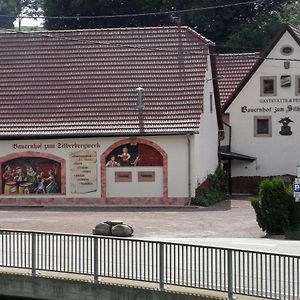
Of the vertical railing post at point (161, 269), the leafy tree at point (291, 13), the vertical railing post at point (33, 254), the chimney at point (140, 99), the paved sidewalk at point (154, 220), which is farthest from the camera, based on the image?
the leafy tree at point (291, 13)

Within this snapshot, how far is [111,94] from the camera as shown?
136 ft

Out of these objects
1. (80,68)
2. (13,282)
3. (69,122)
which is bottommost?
(13,282)

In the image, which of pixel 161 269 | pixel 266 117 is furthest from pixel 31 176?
pixel 161 269

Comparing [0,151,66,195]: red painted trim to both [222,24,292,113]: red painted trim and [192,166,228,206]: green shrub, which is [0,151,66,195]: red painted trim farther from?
[222,24,292,113]: red painted trim

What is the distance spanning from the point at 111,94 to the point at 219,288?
26.9 metres

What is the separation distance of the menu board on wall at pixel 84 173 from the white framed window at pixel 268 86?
1316 centimetres

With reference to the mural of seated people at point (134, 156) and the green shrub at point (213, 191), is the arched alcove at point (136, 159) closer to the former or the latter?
the mural of seated people at point (134, 156)

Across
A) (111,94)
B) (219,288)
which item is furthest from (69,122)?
(219,288)

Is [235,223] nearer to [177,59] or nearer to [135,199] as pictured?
[135,199]

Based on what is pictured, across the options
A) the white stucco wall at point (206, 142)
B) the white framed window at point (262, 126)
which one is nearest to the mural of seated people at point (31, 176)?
the white stucco wall at point (206, 142)

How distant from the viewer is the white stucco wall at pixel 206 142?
129 ft

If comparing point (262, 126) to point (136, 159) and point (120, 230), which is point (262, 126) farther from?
point (120, 230)

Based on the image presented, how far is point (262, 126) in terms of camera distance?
1957 inches

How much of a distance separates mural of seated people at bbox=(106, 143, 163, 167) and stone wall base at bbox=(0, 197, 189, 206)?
1508 millimetres
